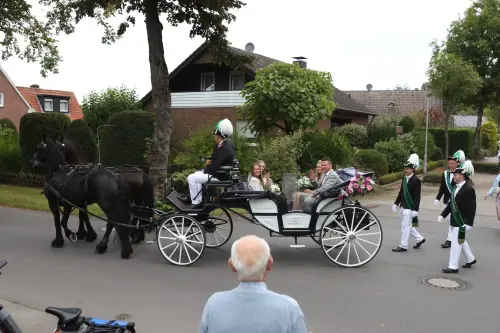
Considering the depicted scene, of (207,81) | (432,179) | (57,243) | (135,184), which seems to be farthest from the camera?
(207,81)

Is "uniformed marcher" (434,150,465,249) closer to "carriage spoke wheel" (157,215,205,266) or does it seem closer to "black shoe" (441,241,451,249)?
"black shoe" (441,241,451,249)

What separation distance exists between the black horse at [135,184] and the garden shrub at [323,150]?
7613 millimetres

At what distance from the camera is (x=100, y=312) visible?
17.7ft

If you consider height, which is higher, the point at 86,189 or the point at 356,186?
the point at 356,186

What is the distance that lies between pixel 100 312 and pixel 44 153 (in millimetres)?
4135

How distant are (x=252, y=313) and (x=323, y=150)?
42.9 ft

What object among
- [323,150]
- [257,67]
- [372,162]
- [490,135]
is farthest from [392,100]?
[323,150]

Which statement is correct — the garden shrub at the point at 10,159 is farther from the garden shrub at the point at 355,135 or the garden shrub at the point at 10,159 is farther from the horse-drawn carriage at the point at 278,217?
the garden shrub at the point at 355,135

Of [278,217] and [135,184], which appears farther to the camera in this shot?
[135,184]

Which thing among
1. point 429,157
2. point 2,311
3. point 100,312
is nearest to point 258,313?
point 2,311

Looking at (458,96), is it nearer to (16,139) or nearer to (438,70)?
(438,70)

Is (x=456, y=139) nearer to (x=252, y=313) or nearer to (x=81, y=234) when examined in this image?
(x=81, y=234)

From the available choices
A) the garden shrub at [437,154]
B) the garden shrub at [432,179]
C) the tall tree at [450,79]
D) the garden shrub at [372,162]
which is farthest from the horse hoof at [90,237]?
the garden shrub at [437,154]

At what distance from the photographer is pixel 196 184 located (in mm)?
7691
